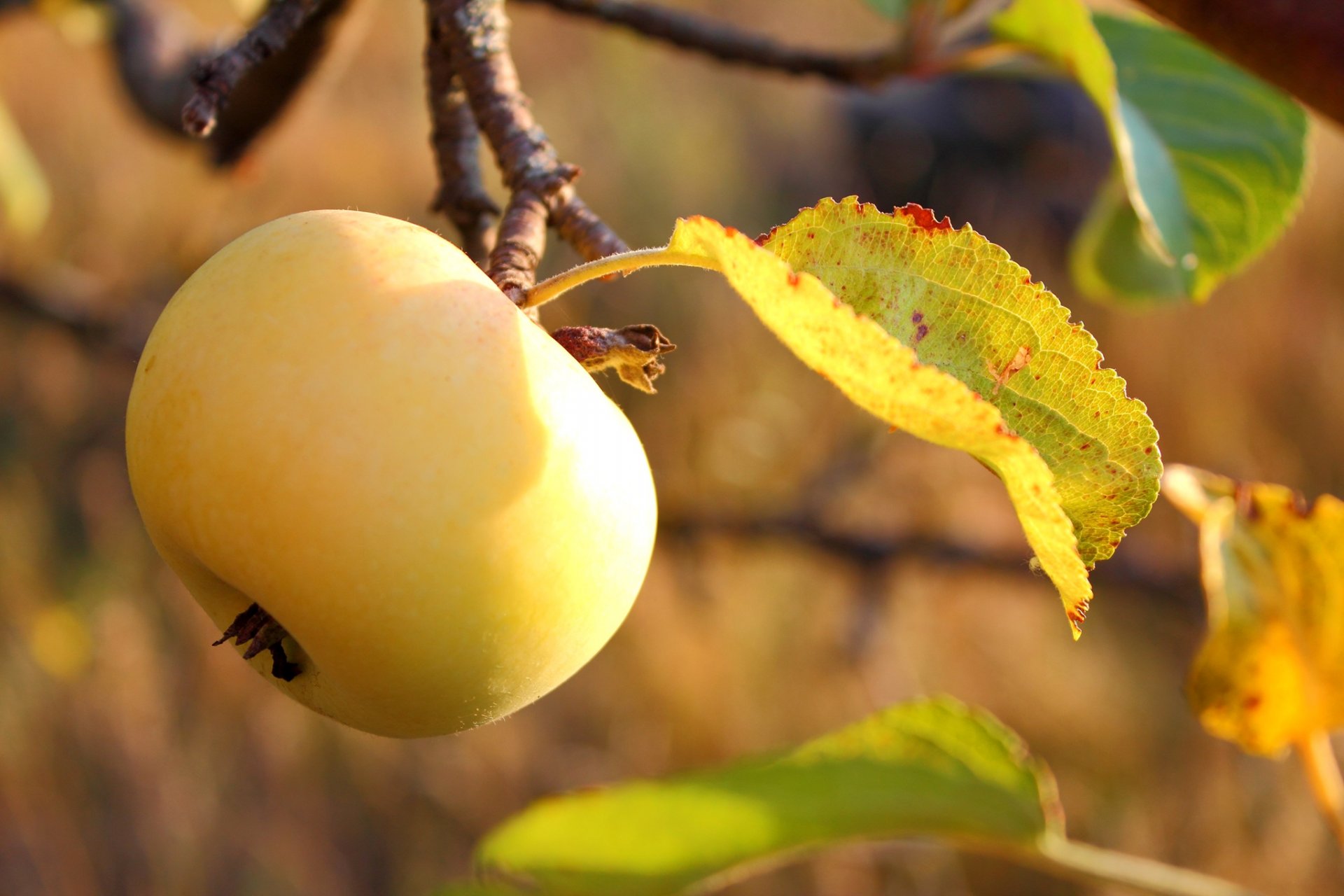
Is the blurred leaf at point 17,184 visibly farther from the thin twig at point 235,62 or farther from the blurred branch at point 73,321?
the thin twig at point 235,62

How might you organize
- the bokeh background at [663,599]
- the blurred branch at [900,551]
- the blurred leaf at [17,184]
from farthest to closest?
1. the bokeh background at [663,599]
2. the blurred branch at [900,551]
3. the blurred leaf at [17,184]

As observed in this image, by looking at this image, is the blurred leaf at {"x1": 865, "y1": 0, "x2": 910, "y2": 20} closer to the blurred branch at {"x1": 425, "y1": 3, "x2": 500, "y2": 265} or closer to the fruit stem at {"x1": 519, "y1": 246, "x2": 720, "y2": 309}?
the blurred branch at {"x1": 425, "y1": 3, "x2": 500, "y2": 265}

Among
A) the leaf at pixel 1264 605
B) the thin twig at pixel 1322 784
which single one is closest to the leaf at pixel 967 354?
the leaf at pixel 1264 605

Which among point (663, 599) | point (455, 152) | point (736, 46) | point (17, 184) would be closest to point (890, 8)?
point (736, 46)

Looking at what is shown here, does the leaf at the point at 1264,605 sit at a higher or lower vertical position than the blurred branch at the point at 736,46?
lower

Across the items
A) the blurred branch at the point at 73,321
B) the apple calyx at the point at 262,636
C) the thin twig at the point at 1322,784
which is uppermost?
the apple calyx at the point at 262,636

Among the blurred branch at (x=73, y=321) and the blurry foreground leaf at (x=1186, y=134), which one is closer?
the blurry foreground leaf at (x=1186, y=134)

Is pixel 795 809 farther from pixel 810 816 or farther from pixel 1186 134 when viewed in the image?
pixel 1186 134
